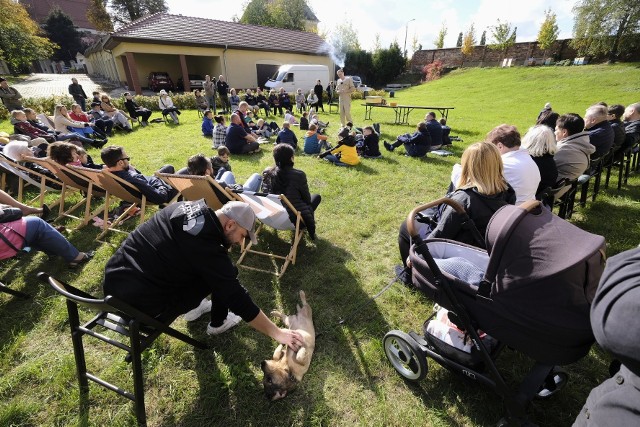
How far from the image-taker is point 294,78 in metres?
20.2

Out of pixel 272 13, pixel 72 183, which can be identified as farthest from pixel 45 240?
pixel 272 13

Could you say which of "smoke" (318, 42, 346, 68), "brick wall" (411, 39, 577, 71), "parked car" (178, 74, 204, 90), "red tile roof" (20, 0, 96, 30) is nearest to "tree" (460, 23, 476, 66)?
"brick wall" (411, 39, 577, 71)

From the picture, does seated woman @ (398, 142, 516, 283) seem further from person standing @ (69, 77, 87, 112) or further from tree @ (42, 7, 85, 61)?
tree @ (42, 7, 85, 61)

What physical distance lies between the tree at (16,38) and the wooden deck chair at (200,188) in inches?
1428

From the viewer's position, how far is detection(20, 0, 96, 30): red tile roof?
5088 centimetres

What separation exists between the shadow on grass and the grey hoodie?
3209mm

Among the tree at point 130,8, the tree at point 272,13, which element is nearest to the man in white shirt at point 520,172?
the tree at point 272,13

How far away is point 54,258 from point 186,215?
3209mm

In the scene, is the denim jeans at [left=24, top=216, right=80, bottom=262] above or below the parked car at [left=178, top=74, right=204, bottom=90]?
below

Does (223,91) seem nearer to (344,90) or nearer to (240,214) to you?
(344,90)

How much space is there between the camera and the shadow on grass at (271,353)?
2.13 m

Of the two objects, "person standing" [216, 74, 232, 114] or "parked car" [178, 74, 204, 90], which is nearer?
"person standing" [216, 74, 232, 114]

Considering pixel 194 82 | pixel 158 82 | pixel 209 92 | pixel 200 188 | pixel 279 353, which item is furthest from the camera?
pixel 194 82

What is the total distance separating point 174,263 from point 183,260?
0.07m
